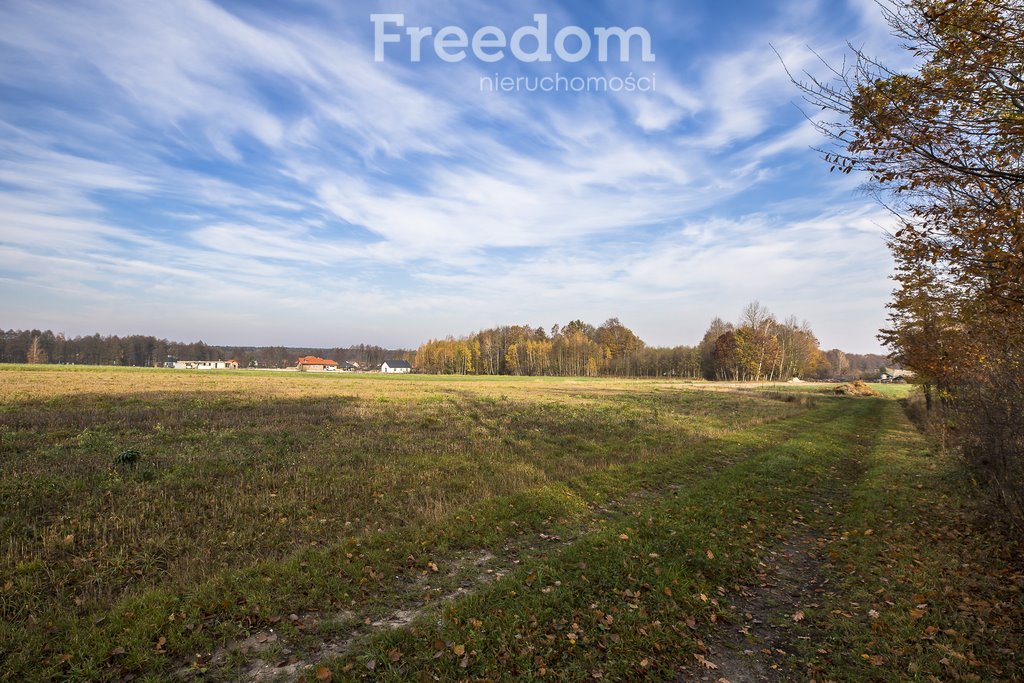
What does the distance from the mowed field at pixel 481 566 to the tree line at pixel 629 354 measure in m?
97.8

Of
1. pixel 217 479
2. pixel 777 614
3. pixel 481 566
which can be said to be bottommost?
pixel 777 614

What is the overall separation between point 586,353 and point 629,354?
12.7m

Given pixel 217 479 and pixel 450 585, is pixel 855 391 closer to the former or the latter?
pixel 450 585

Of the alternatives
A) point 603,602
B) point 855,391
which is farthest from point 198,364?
point 603,602

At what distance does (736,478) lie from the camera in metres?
14.6

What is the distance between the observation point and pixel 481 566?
8367 mm

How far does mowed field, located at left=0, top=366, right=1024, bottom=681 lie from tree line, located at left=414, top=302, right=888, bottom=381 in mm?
97788

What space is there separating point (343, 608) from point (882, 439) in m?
27.5

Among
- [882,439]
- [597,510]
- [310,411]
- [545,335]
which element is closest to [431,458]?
[597,510]

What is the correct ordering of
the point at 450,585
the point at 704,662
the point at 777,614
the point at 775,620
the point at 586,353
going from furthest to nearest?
the point at 586,353 < the point at 450,585 < the point at 777,614 < the point at 775,620 < the point at 704,662

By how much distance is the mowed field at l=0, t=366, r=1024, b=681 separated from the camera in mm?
5840

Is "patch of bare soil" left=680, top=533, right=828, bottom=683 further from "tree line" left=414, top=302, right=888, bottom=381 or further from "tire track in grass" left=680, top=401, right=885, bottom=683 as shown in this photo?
"tree line" left=414, top=302, right=888, bottom=381

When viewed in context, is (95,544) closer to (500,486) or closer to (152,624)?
(152,624)

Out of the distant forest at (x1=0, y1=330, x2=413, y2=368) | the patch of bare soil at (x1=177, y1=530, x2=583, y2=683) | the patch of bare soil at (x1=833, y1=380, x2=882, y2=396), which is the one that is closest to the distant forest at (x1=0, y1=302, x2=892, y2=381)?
Result: the distant forest at (x1=0, y1=330, x2=413, y2=368)
